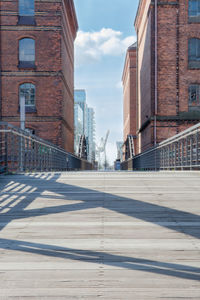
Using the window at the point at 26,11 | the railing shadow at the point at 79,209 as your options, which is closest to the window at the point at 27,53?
the window at the point at 26,11

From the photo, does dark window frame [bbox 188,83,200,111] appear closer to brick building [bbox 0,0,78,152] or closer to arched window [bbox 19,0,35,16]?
brick building [bbox 0,0,78,152]

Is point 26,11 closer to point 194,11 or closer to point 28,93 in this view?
point 28,93

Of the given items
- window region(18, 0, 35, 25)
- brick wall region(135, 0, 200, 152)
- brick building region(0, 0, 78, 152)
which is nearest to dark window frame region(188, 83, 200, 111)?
brick wall region(135, 0, 200, 152)

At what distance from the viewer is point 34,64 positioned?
2152cm

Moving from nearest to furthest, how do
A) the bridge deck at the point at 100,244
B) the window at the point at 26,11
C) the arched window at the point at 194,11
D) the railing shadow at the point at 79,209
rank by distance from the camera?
the bridge deck at the point at 100,244 → the railing shadow at the point at 79,209 → the arched window at the point at 194,11 → the window at the point at 26,11

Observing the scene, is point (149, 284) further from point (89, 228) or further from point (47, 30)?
point (47, 30)

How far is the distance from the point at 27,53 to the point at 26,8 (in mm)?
3107

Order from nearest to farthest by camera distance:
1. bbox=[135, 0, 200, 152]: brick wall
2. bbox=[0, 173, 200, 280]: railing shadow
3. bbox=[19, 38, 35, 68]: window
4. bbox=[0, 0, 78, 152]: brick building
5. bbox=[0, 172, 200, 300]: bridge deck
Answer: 1. bbox=[0, 172, 200, 300]: bridge deck
2. bbox=[0, 173, 200, 280]: railing shadow
3. bbox=[135, 0, 200, 152]: brick wall
4. bbox=[0, 0, 78, 152]: brick building
5. bbox=[19, 38, 35, 68]: window

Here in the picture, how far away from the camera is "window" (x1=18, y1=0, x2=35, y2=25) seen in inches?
839

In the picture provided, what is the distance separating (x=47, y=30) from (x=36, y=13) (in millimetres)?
1377

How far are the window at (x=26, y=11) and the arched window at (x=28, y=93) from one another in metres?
4.36

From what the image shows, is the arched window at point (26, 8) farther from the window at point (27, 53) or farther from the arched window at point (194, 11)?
the arched window at point (194, 11)

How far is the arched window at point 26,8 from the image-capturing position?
21.3 meters

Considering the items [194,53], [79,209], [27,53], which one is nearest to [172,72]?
[194,53]
